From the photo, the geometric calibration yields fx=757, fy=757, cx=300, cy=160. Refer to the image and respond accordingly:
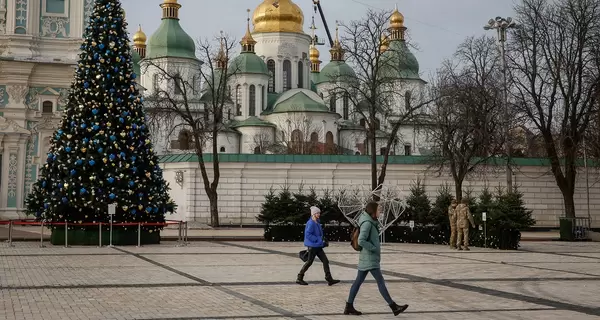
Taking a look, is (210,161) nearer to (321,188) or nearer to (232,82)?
(321,188)

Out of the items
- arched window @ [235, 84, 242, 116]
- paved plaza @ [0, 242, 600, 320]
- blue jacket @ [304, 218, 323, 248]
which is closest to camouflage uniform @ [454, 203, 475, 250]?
paved plaza @ [0, 242, 600, 320]

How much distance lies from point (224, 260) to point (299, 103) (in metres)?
56.7

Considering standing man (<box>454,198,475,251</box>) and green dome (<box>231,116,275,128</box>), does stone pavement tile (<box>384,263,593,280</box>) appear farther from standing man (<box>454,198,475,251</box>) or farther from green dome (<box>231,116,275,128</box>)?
green dome (<box>231,116,275,128</box>)

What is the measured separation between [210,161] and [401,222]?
1379 cm

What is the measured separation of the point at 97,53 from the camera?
23.6m

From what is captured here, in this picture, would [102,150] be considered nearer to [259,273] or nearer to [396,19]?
[259,273]

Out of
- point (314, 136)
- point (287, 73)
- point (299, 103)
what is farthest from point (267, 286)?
point (287, 73)

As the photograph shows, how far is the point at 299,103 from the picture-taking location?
74250mm

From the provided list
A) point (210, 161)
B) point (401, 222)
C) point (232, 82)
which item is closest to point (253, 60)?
point (232, 82)

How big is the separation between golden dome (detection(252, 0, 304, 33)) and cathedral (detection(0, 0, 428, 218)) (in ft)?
0.36

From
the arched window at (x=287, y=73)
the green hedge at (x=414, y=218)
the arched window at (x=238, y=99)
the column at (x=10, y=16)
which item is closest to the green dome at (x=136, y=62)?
the arched window at (x=238, y=99)

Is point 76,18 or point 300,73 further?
point 300,73

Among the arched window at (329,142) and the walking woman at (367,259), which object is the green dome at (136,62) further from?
the walking woman at (367,259)

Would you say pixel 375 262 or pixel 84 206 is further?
pixel 84 206
